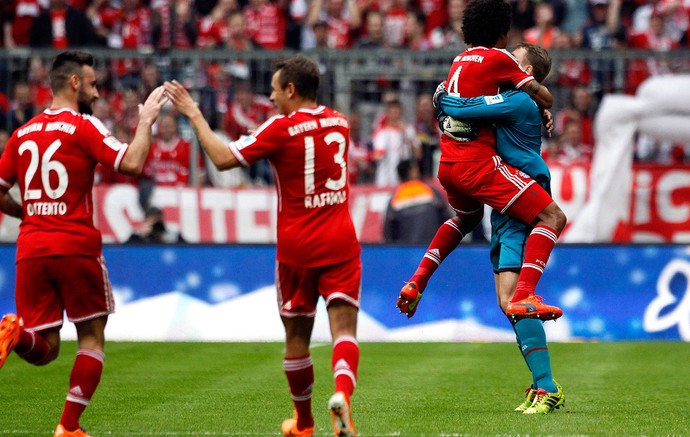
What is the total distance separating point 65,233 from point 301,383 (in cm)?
158

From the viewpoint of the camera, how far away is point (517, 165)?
27.5ft

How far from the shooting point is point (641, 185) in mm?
15414

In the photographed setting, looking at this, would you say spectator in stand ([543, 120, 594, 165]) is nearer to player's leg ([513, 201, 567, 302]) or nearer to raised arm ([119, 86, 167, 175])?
player's leg ([513, 201, 567, 302])

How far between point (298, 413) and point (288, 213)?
1.15m

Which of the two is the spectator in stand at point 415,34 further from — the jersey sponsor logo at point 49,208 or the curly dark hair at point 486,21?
the jersey sponsor logo at point 49,208

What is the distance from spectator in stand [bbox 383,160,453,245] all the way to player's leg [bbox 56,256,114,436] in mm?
7697

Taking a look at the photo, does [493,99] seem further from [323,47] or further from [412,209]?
[323,47]

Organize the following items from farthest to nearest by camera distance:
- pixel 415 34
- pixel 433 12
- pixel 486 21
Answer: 1. pixel 433 12
2. pixel 415 34
3. pixel 486 21

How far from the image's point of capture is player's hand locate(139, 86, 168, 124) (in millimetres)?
6914

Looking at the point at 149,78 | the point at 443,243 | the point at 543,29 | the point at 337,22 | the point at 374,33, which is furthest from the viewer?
the point at 337,22

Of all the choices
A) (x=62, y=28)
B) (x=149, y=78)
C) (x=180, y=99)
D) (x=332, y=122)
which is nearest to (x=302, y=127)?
(x=332, y=122)

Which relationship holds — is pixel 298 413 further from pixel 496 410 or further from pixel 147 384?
pixel 147 384

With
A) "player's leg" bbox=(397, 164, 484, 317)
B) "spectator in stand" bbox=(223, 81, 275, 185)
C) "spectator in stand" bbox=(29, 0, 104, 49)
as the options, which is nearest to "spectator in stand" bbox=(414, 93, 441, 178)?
"spectator in stand" bbox=(223, 81, 275, 185)

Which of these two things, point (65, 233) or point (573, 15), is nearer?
point (65, 233)
